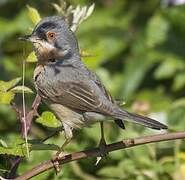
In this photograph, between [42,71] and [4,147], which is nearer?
[4,147]

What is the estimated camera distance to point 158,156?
4.31m

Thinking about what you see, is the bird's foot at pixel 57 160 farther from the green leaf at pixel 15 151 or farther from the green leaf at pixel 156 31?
the green leaf at pixel 156 31

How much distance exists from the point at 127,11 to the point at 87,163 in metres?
2.41

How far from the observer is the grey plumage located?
136 inches

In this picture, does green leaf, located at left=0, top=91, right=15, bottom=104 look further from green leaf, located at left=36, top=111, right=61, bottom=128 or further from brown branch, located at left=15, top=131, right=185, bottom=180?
brown branch, located at left=15, top=131, right=185, bottom=180

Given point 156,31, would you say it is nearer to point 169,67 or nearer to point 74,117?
point 169,67

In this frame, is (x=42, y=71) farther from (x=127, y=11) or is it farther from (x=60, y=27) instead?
(x=127, y=11)

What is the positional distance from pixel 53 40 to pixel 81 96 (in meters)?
0.32

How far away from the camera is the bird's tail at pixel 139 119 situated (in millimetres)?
3112

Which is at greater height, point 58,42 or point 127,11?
point 127,11

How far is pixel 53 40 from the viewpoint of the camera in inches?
144

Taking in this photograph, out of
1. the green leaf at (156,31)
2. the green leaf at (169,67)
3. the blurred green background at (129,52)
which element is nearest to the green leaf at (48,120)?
the blurred green background at (129,52)

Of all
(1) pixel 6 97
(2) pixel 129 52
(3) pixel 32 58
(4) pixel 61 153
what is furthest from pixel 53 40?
(2) pixel 129 52

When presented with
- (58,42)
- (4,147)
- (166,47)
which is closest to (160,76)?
(166,47)
